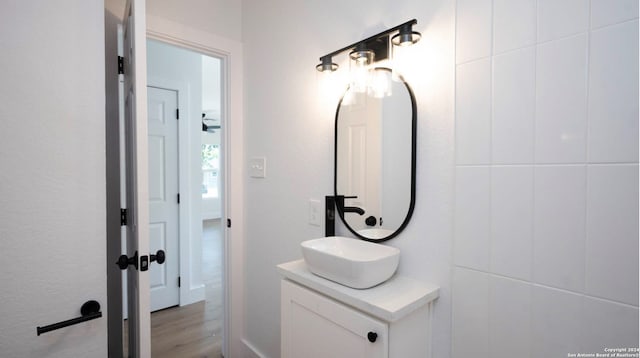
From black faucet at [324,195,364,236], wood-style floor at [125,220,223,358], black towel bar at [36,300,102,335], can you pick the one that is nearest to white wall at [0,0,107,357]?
black towel bar at [36,300,102,335]

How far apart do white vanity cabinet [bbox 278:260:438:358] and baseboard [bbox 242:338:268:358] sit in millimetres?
892

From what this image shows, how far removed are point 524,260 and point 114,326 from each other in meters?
2.15

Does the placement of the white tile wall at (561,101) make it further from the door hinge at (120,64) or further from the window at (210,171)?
the window at (210,171)

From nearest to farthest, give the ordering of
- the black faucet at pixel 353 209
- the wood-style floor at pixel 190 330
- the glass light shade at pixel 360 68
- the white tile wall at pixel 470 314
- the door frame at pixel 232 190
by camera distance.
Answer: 1. the white tile wall at pixel 470 314
2. the glass light shade at pixel 360 68
3. the black faucet at pixel 353 209
4. the door frame at pixel 232 190
5. the wood-style floor at pixel 190 330

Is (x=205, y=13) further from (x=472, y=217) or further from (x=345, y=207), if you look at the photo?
(x=472, y=217)

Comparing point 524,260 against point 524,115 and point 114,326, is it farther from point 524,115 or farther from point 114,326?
point 114,326

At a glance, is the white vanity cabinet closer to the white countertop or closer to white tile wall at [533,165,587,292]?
the white countertop

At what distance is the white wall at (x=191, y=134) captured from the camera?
9.12ft

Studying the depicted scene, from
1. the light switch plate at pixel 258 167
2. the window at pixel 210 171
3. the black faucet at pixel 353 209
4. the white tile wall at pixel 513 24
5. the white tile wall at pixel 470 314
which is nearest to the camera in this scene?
the white tile wall at pixel 513 24

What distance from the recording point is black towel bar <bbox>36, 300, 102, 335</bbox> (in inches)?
40.2

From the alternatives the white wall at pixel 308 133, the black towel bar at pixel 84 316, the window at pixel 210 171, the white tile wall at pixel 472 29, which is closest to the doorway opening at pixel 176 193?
the white wall at pixel 308 133

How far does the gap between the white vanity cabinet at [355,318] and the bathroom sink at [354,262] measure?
30 mm

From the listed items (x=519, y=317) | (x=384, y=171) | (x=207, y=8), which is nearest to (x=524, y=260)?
(x=519, y=317)

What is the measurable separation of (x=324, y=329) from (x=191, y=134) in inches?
96.1
